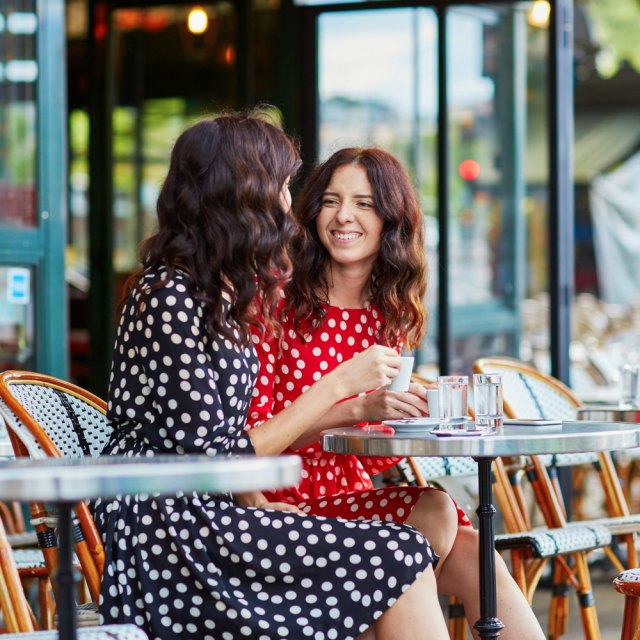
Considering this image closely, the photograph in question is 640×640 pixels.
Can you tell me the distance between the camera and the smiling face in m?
3.05

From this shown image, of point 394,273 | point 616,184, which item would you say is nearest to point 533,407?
point 394,273

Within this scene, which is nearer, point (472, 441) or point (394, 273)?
point (472, 441)

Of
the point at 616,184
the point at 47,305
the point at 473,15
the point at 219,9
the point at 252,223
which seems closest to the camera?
the point at 252,223

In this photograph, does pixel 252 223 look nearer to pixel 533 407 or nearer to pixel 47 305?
pixel 533 407

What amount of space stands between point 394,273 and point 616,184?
9397 millimetres

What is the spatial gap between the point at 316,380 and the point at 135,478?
56.0 inches

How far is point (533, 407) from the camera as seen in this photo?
12.7ft

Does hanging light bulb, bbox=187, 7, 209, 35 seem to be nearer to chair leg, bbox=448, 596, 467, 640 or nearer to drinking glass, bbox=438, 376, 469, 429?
chair leg, bbox=448, 596, 467, 640

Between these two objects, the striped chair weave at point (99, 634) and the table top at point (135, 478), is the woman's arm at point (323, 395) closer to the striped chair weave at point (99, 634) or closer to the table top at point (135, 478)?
the striped chair weave at point (99, 634)

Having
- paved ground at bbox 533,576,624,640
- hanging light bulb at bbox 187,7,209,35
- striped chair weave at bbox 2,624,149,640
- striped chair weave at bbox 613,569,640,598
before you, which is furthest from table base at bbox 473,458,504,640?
hanging light bulb at bbox 187,7,209,35

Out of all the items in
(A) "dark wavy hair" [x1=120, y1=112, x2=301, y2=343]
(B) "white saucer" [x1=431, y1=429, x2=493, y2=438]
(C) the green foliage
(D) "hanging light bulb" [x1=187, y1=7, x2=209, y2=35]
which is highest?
(C) the green foliage

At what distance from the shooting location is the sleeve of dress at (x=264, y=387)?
111 inches

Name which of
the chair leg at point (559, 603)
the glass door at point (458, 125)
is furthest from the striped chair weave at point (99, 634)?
the glass door at point (458, 125)

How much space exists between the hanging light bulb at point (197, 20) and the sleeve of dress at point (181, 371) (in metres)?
4.33
